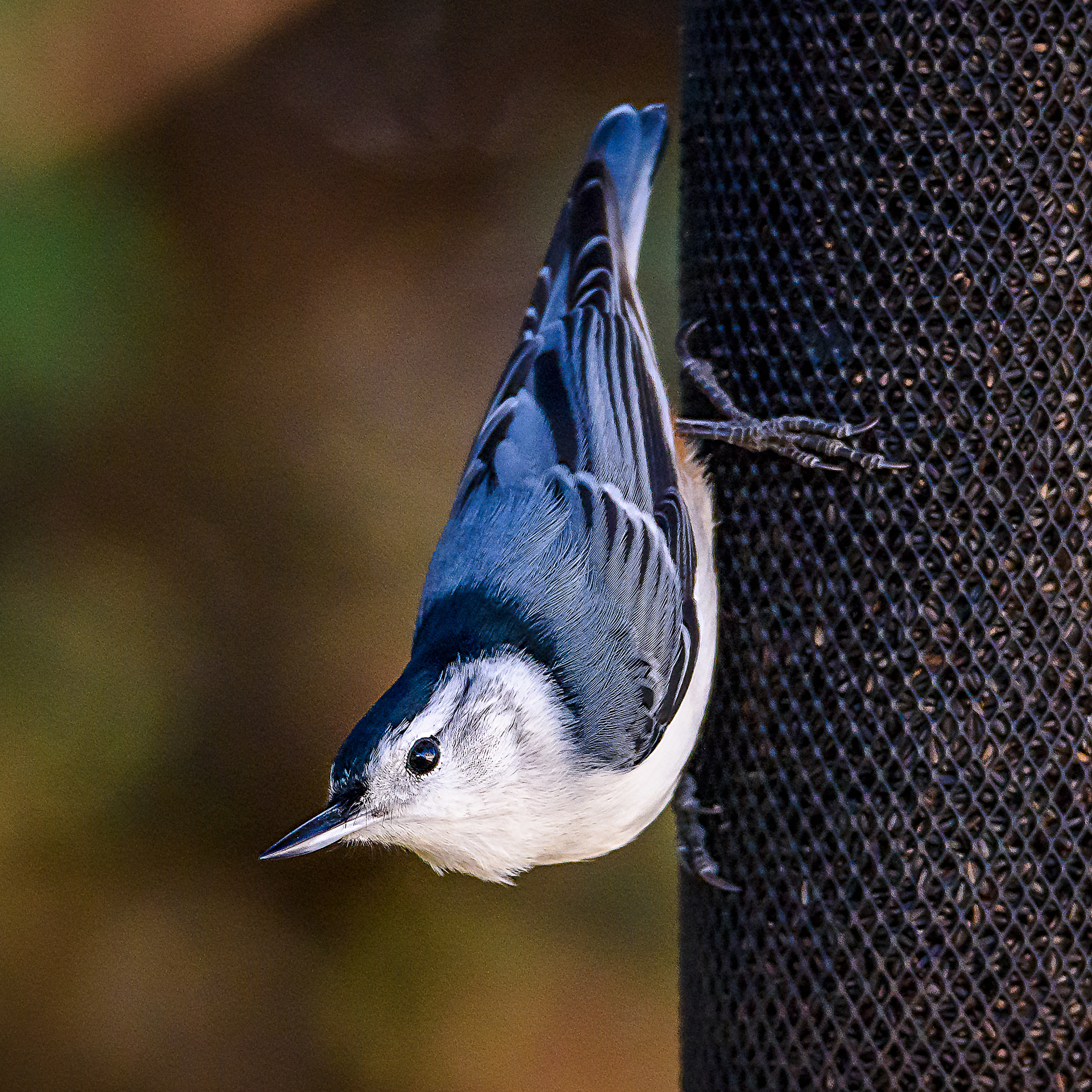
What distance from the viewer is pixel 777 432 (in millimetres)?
2236

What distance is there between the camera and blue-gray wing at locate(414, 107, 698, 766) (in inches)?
93.2

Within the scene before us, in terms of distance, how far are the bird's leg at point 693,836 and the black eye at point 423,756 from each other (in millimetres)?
450

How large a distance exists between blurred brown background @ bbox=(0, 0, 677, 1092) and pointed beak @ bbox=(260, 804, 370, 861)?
8.01 ft

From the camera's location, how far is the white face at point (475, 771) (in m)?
2.19

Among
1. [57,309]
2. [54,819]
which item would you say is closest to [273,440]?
[57,309]

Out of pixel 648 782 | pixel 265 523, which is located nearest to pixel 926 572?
pixel 648 782

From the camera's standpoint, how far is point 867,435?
7.12 feet

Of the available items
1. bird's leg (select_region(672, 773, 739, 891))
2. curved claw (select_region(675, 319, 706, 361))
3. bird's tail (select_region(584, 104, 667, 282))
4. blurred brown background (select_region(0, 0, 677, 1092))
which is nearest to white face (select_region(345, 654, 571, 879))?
bird's leg (select_region(672, 773, 739, 891))

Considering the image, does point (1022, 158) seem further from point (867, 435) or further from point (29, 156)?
point (29, 156)

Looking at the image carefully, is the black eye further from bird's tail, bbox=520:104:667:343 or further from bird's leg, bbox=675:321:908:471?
bird's tail, bbox=520:104:667:343

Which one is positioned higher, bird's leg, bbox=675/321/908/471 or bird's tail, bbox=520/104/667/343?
bird's tail, bbox=520/104/667/343

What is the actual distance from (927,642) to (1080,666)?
0.68ft

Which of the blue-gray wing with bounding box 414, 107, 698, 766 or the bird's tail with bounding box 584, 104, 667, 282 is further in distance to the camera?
the bird's tail with bounding box 584, 104, 667, 282

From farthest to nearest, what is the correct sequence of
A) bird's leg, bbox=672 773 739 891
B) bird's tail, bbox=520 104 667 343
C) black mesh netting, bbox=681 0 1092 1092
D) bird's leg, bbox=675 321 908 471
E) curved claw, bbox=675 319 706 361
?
1. bird's tail, bbox=520 104 667 343
2. curved claw, bbox=675 319 706 361
3. bird's leg, bbox=672 773 739 891
4. bird's leg, bbox=675 321 908 471
5. black mesh netting, bbox=681 0 1092 1092
